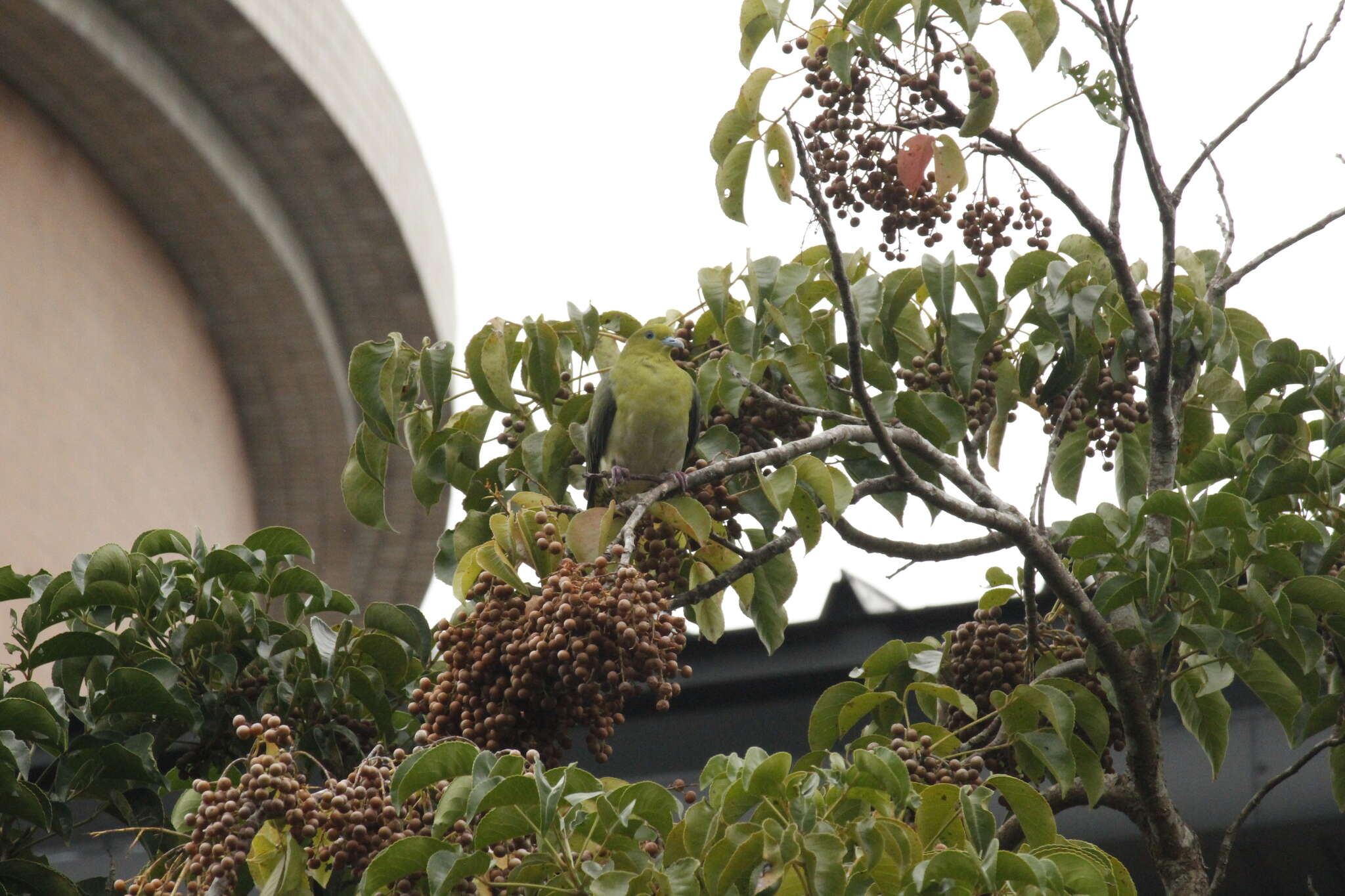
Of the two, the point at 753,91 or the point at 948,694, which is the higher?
the point at 753,91

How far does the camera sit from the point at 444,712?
2395 millimetres

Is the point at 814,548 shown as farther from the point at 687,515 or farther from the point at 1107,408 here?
the point at 1107,408

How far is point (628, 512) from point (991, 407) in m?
1.03

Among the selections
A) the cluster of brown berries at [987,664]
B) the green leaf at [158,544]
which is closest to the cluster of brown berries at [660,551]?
the cluster of brown berries at [987,664]

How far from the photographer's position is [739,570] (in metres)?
2.82

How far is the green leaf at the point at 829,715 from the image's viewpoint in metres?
2.69

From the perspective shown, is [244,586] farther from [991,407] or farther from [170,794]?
[170,794]

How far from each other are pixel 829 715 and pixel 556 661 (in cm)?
74

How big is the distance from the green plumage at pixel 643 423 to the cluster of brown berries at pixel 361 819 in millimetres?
1596

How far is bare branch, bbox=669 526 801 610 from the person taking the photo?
2.71 m

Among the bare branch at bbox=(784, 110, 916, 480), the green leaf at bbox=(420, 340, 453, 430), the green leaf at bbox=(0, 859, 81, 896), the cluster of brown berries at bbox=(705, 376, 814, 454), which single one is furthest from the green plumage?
the green leaf at bbox=(0, 859, 81, 896)

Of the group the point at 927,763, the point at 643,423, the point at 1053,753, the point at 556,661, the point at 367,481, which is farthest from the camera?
the point at 643,423

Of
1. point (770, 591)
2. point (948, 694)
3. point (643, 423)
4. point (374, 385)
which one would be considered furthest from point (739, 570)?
point (643, 423)

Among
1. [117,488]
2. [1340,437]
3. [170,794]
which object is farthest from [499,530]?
[117,488]
